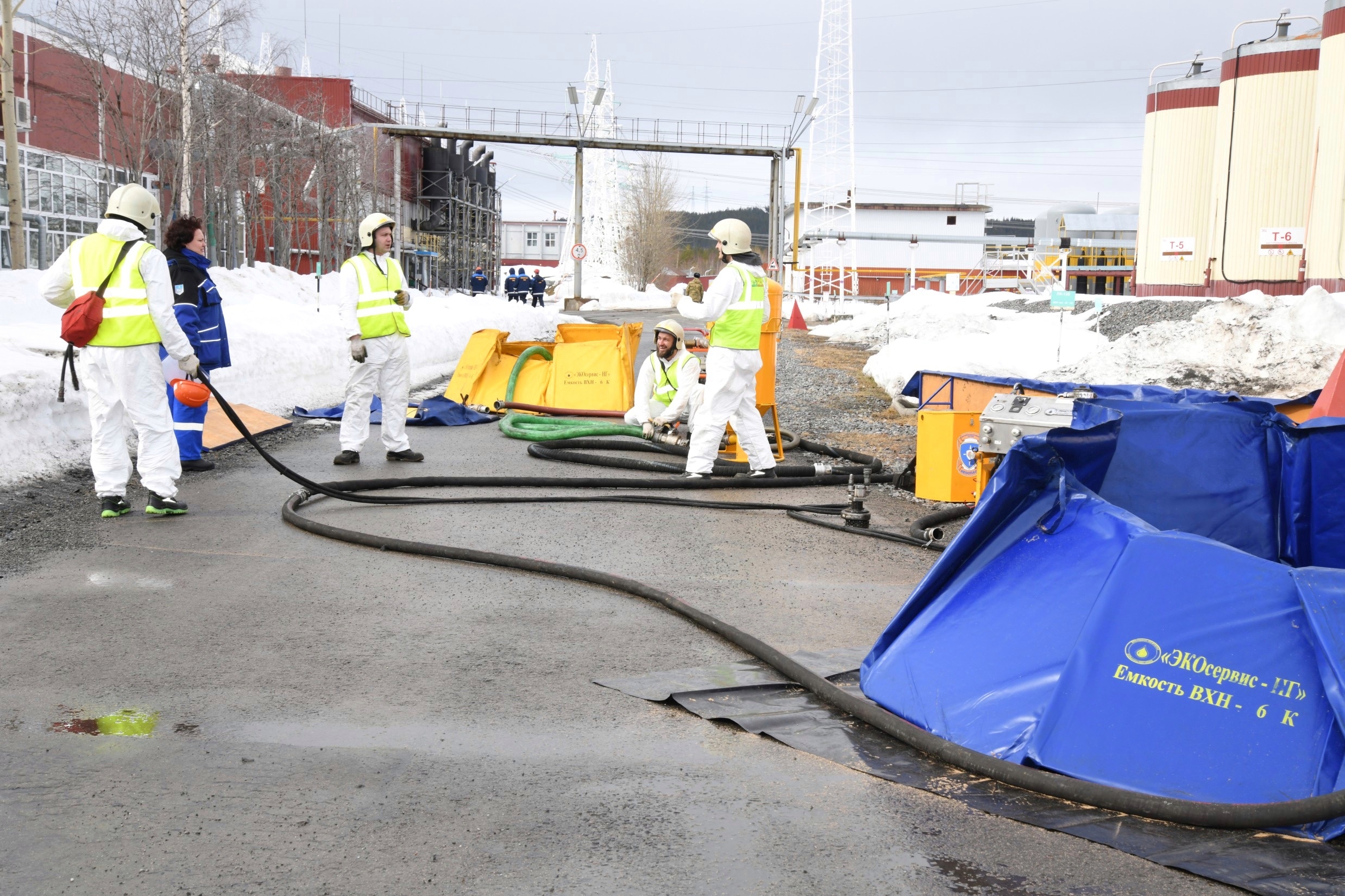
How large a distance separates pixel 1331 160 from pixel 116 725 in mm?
31413

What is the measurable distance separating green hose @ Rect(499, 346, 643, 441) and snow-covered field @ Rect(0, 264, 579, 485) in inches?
137

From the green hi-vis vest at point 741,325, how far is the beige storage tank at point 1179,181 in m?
32.8

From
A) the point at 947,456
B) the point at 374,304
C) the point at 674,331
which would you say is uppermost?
the point at 374,304

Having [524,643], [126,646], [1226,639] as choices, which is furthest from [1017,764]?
[126,646]

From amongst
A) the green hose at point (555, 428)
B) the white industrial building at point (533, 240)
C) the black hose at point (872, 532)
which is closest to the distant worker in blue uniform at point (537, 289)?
the green hose at point (555, 428)

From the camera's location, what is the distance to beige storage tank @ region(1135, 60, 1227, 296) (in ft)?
129

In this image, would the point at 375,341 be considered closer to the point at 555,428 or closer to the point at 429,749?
the point at 555,428

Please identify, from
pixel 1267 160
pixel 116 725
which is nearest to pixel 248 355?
pixel 116 725

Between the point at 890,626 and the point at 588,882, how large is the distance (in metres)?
1.93

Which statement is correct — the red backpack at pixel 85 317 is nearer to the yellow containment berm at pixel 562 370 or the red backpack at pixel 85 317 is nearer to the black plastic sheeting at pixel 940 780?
the black plastic sheeting at pixel 940 780

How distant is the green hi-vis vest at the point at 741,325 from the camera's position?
1005cm

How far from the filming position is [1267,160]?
113 ft

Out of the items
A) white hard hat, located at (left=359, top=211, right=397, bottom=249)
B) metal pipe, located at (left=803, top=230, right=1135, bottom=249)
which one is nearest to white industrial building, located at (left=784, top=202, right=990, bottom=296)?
metal pipe, located at (left=803, top=230, right=1135, bottom=249)

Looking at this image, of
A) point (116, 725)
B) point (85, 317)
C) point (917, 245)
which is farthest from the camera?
point (917, 245)
